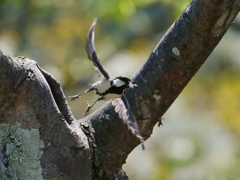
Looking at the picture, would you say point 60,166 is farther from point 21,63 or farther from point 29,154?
point 21,63

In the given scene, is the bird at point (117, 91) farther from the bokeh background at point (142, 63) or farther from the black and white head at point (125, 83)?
the bokeh background at point (142, 63)

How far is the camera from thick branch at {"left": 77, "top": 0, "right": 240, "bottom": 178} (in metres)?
1.79

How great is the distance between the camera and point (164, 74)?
1906mm

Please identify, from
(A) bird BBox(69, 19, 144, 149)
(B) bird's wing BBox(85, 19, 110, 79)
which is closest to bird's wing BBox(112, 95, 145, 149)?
(A) bird BBox(69, 19, 144, 149)

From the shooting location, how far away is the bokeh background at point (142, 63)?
4730 millimetres

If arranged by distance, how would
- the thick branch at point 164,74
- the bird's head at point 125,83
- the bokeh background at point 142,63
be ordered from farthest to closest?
the bokeh background at point 142,63
the bird's head at point 125,83
the thick branch at point 164,74

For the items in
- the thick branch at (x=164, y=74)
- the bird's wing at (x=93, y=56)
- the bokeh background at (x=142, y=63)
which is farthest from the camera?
the bokeh background at (x=142, y=63)

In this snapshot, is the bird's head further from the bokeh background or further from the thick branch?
the bokeh background

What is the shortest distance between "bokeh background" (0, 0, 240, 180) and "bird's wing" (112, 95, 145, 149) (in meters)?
1.70

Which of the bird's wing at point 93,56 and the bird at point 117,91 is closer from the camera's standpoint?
the bird at point 117,91

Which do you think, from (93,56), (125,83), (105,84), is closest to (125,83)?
(125,83)

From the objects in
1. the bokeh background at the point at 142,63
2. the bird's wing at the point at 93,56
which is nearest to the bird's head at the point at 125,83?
the bird's wing at the point at 93,56

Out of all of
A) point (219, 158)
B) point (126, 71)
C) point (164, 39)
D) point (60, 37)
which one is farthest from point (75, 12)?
point (164, 39)

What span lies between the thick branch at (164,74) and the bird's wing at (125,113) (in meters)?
0.03
